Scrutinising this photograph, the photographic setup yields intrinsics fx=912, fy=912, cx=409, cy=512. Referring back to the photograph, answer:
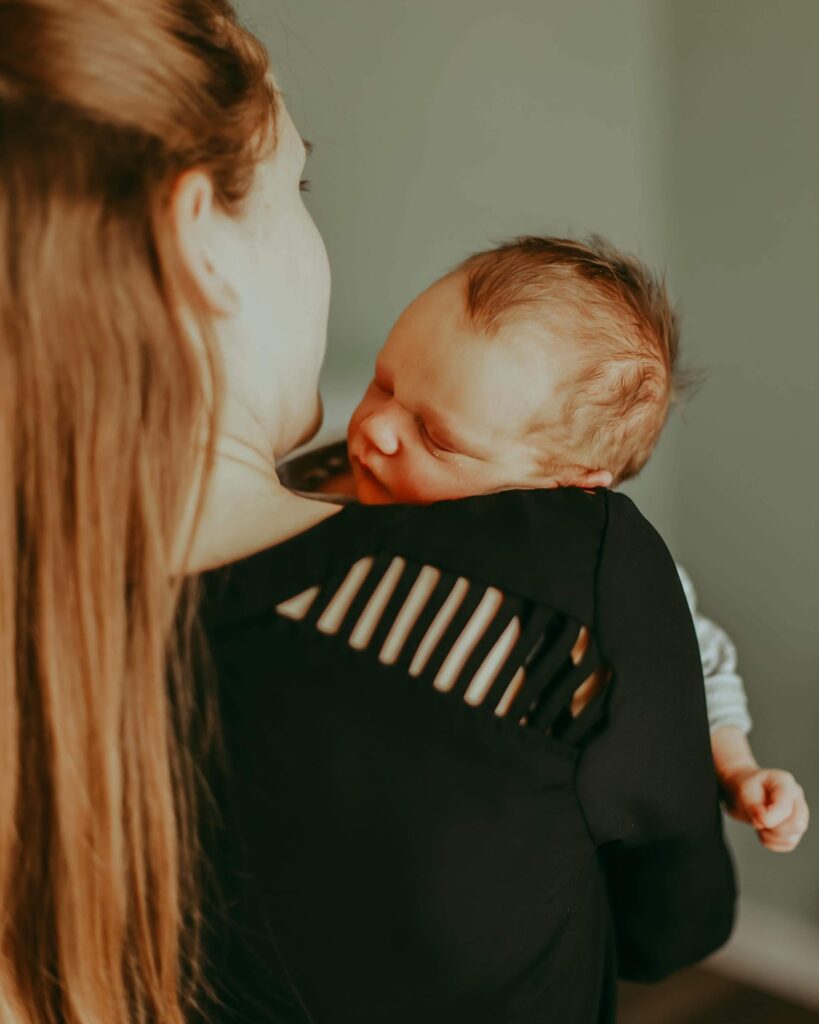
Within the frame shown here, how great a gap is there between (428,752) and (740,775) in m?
0.51

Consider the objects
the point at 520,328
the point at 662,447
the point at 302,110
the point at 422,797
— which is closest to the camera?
the point at 422,797

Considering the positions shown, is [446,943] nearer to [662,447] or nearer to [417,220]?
[417,220]

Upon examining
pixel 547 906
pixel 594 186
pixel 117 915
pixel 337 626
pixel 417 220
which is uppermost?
pixel 594 186

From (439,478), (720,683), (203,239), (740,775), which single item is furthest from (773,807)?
(203,239)

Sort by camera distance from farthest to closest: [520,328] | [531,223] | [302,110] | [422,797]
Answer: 1. [531,223]
2. [302,110]
3. [520,328]
4. [422,797]

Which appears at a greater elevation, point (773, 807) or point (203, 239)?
point (203, 239)

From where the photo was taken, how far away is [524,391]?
859 mm

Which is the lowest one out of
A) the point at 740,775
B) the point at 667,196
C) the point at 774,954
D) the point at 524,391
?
the point at 774,954

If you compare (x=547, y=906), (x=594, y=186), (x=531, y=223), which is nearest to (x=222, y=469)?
(x=547, y=906)

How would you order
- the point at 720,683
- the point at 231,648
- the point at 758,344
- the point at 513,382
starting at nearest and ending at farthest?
the point at 231,648
the point at 513,382
the point at 720,683
the point at 758,344

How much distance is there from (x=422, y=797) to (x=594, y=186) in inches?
49.0

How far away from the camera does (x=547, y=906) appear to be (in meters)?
0.61

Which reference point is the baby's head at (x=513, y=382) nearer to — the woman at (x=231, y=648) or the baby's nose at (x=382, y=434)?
the baby's nose at (x=382, y=434)

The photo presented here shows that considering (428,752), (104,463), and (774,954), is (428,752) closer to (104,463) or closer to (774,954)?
(104,463)
